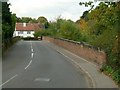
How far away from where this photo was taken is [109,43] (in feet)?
75.6

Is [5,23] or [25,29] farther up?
[5,23]

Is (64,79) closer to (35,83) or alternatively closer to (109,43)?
(35,83)

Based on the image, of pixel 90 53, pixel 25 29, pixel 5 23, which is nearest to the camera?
pixel 90 53

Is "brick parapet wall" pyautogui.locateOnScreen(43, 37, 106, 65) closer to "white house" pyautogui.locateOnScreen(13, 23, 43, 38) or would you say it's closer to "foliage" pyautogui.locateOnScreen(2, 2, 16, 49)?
"foliage" pyautogui.locateOnScreen(2, 2, 16, 49)

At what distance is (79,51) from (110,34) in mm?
14692

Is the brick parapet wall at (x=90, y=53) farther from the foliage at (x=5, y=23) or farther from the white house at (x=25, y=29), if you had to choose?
the white house at (x=25, y=29)

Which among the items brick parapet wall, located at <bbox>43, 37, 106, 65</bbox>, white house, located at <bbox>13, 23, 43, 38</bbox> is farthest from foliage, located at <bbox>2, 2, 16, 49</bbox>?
white house, located at <bbox>13, 23, 43, 38</bbox>

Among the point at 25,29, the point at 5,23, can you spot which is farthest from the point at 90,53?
the point at 25,29

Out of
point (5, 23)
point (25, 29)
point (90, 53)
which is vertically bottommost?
point (25, 29)

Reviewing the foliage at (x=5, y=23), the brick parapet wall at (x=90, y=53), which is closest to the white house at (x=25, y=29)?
the foliage at (x=5, y=23)

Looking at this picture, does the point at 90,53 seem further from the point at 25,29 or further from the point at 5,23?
the point at 25,29

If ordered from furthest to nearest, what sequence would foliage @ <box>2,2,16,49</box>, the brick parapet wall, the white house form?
1. the white house
2. foliage @ <box>2,2,16,49</box>
3. the brick parapet wall

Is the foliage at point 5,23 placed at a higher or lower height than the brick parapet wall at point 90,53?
higher

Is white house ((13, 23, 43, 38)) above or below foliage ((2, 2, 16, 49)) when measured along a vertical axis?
below
